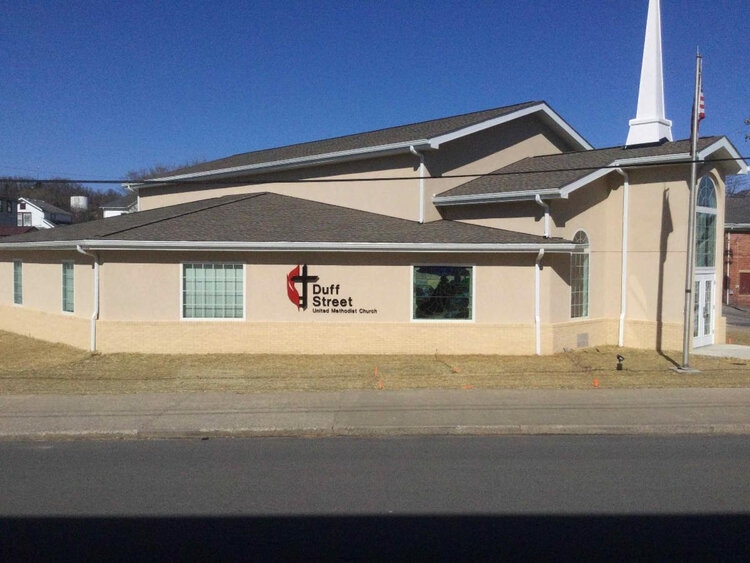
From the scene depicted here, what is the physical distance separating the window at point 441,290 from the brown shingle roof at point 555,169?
2448 millimetres

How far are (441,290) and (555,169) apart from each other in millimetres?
5066

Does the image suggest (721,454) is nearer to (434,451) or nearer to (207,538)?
(434,451)

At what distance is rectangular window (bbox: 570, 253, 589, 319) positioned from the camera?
18.6 metres

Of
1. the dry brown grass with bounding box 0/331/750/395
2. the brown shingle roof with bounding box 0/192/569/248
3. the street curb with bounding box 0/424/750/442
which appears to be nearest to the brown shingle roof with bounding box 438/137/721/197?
the brown shingle roof with bounding box 0/192/569/248

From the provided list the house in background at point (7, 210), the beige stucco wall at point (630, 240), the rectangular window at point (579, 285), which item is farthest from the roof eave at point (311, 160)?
the house in background at point (7, 210)

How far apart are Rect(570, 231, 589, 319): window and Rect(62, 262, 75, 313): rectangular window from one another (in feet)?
43.5

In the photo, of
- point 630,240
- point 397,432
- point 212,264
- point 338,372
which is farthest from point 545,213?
point 397,432

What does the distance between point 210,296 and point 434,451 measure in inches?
393

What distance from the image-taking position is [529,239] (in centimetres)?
1700

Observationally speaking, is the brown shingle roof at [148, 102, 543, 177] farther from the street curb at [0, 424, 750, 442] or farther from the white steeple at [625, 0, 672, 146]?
the street curb at [0, 424, 750, 442]

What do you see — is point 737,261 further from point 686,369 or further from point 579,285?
point 686,369

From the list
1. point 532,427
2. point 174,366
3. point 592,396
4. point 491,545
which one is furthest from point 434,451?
point 174,366

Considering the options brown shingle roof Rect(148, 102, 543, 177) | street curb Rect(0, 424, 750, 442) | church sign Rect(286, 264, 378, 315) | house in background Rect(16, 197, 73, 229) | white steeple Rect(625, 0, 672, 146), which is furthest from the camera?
house in background Rect(16, 197, 73, 229)

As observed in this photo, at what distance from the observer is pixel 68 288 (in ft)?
63.3
